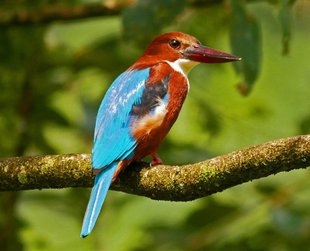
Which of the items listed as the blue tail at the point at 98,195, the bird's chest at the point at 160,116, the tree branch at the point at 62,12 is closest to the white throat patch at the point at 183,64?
the bird's chest at the point at 160,116

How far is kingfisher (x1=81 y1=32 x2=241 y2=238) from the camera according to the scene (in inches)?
99.5

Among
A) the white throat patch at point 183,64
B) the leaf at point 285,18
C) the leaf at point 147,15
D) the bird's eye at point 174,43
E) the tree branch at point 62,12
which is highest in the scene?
the leaf at point 285,18

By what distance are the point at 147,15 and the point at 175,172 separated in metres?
1.12

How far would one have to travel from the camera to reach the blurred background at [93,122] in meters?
3.24

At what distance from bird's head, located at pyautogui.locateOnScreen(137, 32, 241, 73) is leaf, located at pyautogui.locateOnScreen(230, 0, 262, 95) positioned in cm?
37

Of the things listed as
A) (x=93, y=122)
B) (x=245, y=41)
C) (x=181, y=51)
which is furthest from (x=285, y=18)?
(x=93, y=122)

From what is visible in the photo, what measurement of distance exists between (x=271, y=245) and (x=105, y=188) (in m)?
1.36

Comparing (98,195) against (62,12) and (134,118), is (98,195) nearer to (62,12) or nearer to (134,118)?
(134,118)

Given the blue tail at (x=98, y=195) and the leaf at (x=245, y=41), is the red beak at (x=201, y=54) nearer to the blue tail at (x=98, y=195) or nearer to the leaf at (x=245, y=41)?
the leaf at (x=245, y=41)

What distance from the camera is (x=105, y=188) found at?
248 centimetres

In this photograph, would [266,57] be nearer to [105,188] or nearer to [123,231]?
[123,231]

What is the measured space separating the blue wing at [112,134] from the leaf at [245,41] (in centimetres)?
50

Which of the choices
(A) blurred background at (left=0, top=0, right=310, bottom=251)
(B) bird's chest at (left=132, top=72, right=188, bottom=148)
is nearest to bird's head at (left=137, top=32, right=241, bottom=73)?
(A) blurred background at (left=0, top=0, right=310, bottom=251)

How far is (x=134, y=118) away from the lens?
2852mm
